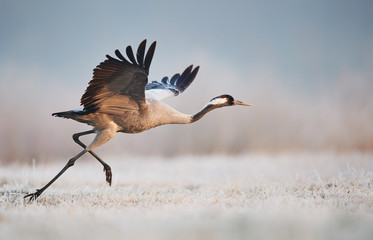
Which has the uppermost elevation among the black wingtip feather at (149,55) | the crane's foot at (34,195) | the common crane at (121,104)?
the black wingtip feather at (149,55)

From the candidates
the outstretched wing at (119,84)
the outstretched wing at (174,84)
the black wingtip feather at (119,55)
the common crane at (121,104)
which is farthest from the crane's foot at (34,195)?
the outstretched wing at (174,84)

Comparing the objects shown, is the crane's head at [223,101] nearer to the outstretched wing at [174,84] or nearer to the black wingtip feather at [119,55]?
the outstretched wing at [174,84]

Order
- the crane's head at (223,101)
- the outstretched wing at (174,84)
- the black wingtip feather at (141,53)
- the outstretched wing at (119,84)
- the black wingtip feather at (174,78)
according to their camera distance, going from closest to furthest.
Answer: the black wingtip feather at (141,53)
the outstretched wing at (119,84)
the crane's head at (223,101)
the outstretched wing at (174,84)
the black wingtip feather at (174,78)

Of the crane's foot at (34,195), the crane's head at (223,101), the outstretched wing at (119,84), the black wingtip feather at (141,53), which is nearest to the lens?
the black wingtip feather at (141,53)

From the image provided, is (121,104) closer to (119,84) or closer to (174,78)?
(119,84)

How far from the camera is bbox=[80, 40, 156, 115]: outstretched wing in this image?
548 centimetres

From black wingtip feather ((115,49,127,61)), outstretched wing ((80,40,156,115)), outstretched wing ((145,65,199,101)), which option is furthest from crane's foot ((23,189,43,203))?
outstretched wing ((145,65,199,101))

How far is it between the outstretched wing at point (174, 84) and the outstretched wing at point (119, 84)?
166cm

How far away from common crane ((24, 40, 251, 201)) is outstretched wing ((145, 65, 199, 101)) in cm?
130

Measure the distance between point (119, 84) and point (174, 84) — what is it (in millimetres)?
2850

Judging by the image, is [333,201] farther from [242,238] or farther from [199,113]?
[199,113]

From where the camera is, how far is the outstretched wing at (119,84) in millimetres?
5477

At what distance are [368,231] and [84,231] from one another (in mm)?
2311

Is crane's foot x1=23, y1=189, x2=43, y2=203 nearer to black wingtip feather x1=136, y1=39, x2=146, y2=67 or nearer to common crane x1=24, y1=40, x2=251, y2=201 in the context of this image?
common crane x1=24, y1=40, x2=251, y2=201
